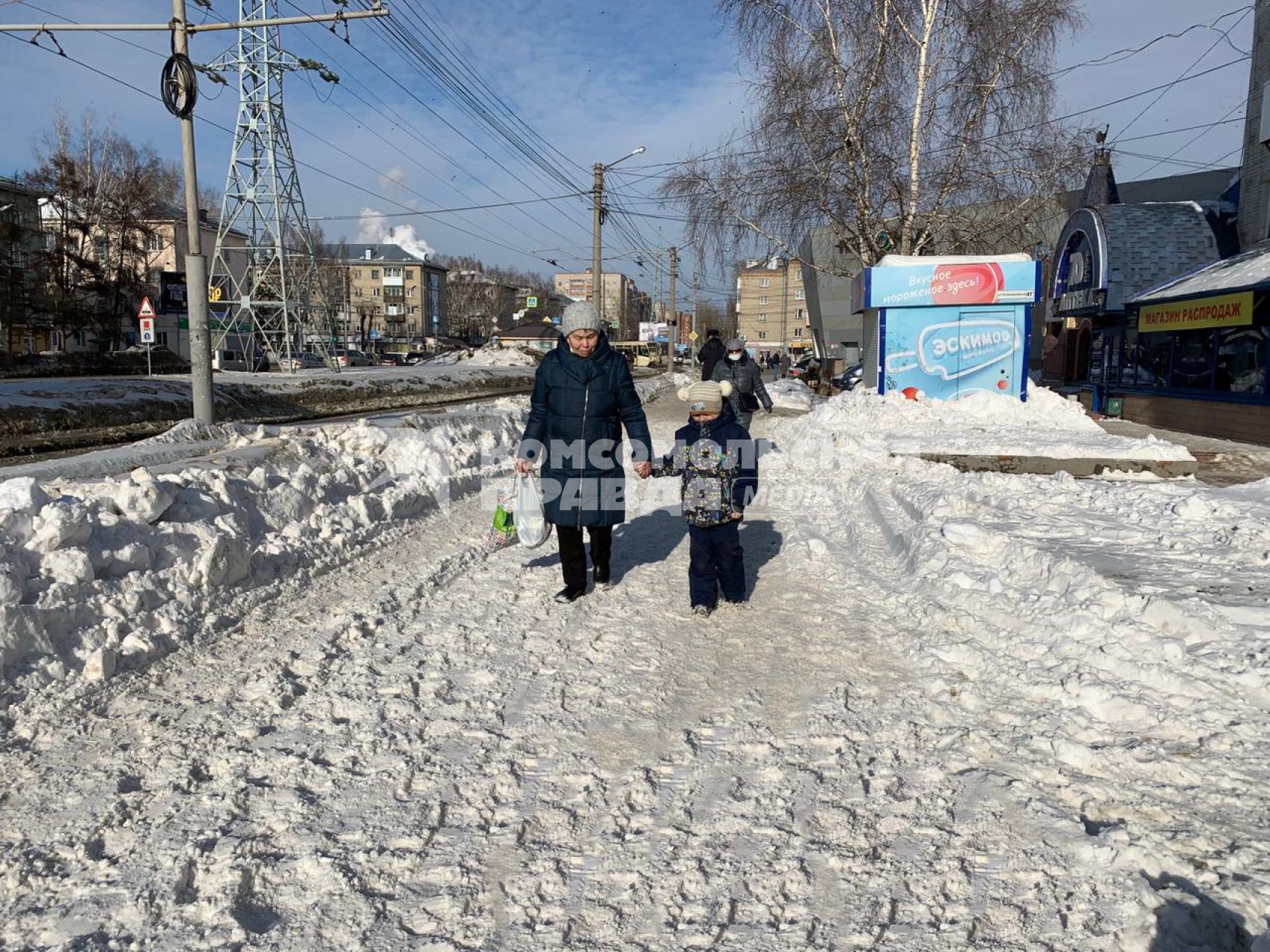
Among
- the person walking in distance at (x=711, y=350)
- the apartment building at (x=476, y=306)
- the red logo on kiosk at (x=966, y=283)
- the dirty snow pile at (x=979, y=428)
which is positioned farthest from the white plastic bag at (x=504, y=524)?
the apartment building at (x=476, y=306)

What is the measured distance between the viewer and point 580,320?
5.07 metres

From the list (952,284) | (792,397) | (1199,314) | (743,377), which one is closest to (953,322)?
(952,284)

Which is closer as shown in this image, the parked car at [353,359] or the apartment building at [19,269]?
the apartment building at [19,269]

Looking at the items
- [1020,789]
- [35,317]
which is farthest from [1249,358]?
[35,317]

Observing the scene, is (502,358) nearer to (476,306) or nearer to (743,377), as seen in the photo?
(743,377)

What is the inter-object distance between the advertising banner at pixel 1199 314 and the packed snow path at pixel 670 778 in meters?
9.58

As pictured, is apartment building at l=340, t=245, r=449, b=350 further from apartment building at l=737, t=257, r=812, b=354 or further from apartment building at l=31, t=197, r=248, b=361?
apartment building at l=31, t=197, r=248, b=361

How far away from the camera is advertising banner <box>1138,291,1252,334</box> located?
1230 cm

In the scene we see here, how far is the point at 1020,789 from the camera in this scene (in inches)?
113

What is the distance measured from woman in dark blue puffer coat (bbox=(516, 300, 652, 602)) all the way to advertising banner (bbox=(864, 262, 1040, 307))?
1114 cm

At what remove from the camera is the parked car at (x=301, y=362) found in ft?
116

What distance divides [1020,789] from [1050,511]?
4.58 metres

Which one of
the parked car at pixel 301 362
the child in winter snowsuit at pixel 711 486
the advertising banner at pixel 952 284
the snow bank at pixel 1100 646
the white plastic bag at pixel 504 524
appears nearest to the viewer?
the snow bank at pixel 1100 646

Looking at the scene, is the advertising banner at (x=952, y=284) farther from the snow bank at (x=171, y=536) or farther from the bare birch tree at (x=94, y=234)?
the bare birch tree at (x=94, y=234)
